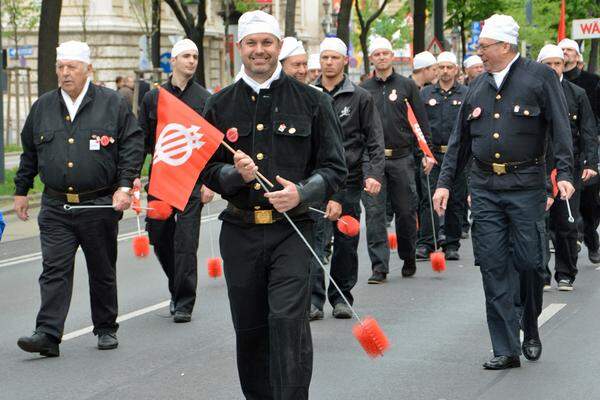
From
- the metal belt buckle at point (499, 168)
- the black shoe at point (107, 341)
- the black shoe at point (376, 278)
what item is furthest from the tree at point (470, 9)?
the metal belt buckle at point (499, 168)

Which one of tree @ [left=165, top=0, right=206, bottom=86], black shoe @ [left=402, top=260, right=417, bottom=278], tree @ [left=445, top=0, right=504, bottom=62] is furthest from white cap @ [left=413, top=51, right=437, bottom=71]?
tree @ [left=445, top=0, right=504, bottom=62]

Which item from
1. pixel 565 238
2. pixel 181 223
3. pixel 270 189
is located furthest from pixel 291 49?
pixel 270 189

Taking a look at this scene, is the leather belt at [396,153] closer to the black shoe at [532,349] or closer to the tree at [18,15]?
the black shoe at [532,349]

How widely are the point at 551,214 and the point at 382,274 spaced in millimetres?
1642

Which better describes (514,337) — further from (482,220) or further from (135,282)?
(135,282)

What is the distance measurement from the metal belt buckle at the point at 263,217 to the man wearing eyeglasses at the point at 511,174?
2.24m

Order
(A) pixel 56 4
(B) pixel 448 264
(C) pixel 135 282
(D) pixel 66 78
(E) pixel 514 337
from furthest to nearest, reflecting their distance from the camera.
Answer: (A) pixel 56 4 → (B) pixel 448 264 → (C) pixel 135 282 → (D) pixel 66 78 → (E) pixel 514 337

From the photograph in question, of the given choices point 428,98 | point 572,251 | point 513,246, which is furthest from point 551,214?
point 513,246

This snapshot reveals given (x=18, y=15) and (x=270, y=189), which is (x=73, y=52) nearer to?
(x=270, y=189)

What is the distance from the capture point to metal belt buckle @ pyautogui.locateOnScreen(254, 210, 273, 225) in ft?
20.5

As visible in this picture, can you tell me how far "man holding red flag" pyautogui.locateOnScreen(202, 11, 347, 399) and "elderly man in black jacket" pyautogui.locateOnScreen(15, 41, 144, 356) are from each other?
8.38ft

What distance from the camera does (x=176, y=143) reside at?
645 centimetres

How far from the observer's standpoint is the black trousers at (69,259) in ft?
29.0

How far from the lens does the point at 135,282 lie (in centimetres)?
1241
